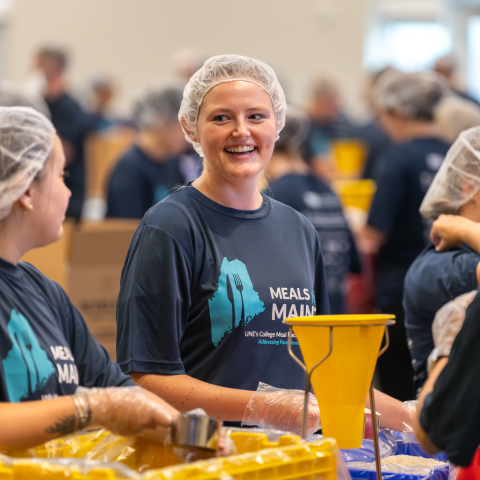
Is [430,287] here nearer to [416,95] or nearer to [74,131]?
[416,95]

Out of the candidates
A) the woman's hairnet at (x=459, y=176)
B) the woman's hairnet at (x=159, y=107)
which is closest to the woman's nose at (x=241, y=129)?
the woman's hairnet at (x=459, y=176)

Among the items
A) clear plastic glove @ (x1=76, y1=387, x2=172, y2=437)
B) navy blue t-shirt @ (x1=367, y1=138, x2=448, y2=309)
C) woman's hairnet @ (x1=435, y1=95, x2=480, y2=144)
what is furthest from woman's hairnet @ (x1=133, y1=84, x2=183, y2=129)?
clear plastic glove @ (x1=76, y1=387, x2=172, y2=437)

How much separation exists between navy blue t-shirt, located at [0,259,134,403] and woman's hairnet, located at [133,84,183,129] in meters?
2.99

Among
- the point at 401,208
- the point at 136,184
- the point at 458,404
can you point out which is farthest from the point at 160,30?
the point at 458,404

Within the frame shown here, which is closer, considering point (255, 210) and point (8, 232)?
point (8, 232)

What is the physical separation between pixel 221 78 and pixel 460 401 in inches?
42.5

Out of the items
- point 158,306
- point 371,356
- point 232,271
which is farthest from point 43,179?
point 371,356

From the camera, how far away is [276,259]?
201cm

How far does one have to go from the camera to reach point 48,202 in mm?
1667

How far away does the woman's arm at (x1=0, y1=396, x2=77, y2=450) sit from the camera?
1.42 metres

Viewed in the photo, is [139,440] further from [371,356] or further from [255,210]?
[255,210]

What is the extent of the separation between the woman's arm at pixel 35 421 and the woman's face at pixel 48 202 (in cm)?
40

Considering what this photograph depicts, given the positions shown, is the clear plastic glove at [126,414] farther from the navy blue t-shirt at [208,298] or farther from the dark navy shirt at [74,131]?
the dark navy shirt at [74,131]

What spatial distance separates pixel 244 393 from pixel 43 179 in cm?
70
